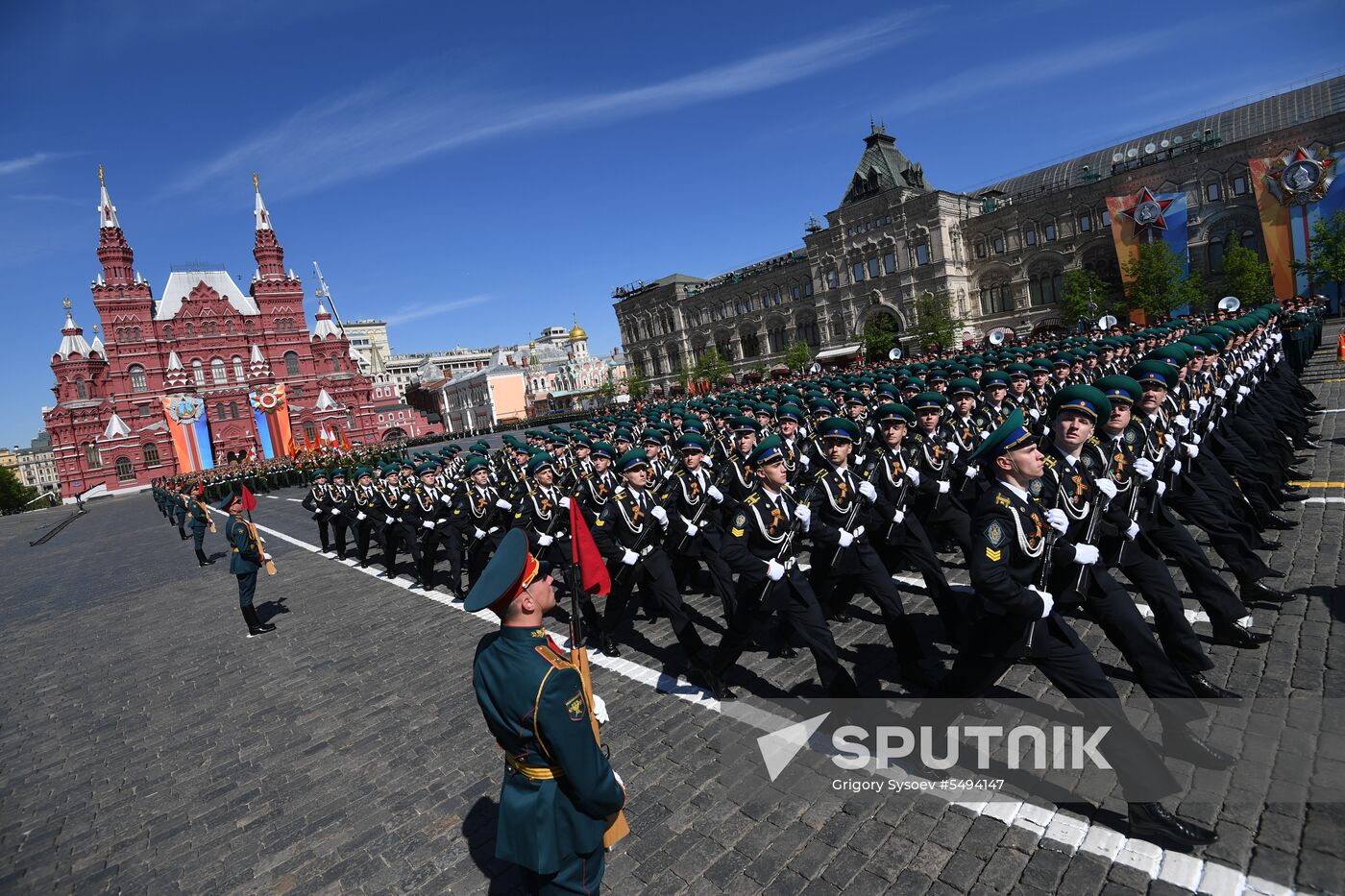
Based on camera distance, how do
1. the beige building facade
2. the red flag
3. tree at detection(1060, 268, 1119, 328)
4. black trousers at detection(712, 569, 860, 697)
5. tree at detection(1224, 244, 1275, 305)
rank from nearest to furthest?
the red flag → black trousers at detection(712, 569, 860, 697) → tree at detection(1224, 244, 1275, 305) → the beige building facade → tree at detection(1060, 268, 1119, 328)

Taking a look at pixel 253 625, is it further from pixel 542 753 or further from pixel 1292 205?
pixel 1292 205

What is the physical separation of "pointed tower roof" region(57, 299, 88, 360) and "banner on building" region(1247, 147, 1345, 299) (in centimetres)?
8337

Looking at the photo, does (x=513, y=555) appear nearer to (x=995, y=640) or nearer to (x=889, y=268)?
(x=995, y=640)

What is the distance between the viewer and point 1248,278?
35.1 meters

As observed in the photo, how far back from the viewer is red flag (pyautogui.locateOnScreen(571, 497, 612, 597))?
3.52m

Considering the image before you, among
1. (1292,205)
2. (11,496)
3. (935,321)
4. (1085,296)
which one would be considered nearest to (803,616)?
(1085,296)

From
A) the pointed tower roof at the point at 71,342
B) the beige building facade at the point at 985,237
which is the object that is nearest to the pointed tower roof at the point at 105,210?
the pointed tower roof at the point at 71,342

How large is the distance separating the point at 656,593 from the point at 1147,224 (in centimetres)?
4723

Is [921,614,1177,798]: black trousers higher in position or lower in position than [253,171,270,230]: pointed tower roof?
lower

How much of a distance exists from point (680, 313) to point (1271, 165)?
48319 mm

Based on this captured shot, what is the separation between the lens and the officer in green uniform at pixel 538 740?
2670 millimetres

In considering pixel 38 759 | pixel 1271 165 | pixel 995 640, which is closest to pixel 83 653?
pixel 38 759

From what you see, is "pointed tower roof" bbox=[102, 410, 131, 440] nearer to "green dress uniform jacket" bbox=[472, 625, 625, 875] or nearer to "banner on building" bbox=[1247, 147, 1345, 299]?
"green dress uniform jacket" bbox=[472, 625, 625, 875]

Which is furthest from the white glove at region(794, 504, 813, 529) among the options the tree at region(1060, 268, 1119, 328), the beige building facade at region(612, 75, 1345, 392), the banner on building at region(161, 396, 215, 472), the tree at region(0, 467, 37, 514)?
the tree at region(0, 467, 37, 514)
